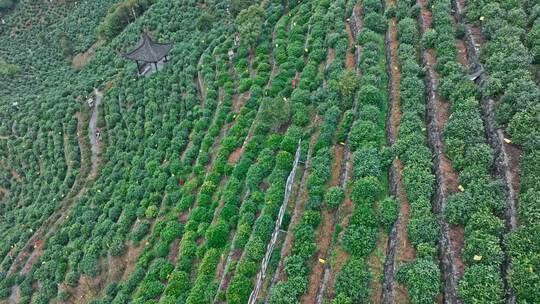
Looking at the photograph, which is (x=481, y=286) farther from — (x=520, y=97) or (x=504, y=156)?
(x=520, y=97)

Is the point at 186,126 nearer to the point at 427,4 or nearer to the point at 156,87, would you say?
the point at 156,87

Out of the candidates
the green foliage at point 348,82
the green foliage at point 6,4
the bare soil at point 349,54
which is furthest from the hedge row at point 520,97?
the green foliage at point 6,4

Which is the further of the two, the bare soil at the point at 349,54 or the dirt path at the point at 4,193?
the dirt path at the point at 4,193

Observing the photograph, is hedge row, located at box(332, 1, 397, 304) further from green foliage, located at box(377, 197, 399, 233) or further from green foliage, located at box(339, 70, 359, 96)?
green foliage, located at box(339, 70, 359, 96)

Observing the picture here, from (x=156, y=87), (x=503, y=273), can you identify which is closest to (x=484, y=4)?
(x=503, y=273)

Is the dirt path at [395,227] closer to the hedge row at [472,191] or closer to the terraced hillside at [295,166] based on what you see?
the terraced hillside at [295,166]

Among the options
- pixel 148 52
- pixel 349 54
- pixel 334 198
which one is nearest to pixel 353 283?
pixel 334 198

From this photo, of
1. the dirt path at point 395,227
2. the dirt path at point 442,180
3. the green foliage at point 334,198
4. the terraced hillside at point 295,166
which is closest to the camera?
the dirt path at point 442,180

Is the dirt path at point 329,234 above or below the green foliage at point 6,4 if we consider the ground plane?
above
